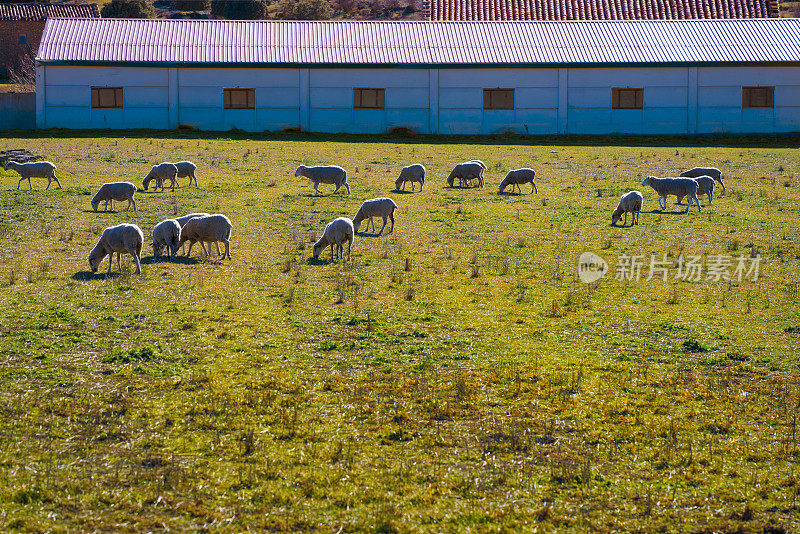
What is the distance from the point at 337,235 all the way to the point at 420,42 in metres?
36.9

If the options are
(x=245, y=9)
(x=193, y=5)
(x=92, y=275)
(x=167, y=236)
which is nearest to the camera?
(x=92, y=275)

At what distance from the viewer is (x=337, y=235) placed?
65.7ft

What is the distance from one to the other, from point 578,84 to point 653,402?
4220 centimetres

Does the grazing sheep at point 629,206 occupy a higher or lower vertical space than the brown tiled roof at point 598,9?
lower

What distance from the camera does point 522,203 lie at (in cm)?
2869

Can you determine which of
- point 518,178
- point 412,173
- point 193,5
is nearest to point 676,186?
point 518,178

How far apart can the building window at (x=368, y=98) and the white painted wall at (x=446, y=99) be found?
0.97 feet

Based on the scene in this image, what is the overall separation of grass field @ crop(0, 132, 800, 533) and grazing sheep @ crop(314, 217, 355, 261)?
43cm

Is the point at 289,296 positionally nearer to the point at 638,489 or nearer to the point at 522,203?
the point at 638,489

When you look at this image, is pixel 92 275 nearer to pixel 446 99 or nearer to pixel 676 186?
pixel 676 186

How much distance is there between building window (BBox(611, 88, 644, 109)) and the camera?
51500 mm

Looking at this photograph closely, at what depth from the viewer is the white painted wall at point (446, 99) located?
5109cm

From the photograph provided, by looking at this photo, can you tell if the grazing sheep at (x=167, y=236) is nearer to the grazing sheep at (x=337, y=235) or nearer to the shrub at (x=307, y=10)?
the grazing sheep at (x=337, y=235)

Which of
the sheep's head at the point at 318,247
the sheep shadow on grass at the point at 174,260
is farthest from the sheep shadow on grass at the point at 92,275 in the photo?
the sheep's head at the point at 318,247
